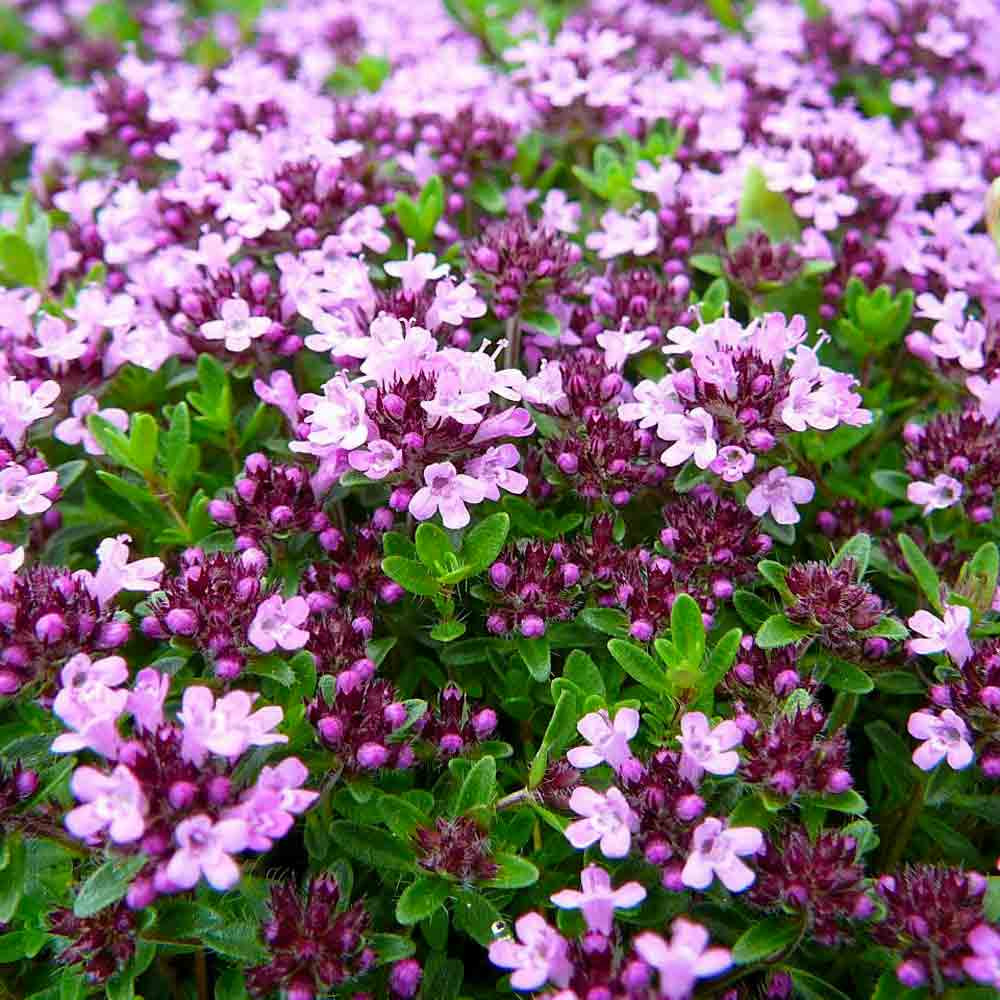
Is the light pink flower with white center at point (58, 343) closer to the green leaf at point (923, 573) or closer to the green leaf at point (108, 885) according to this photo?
the green leaf at point (108, 885)

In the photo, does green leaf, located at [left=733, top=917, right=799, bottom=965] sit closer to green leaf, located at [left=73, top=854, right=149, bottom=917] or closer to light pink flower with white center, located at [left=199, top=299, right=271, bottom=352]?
green leaf, located at [left=73, top=854, right=149, bottom=917]

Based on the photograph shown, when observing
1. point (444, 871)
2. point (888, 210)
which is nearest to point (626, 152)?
point (888, 210)

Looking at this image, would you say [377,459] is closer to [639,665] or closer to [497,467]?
[497,467]

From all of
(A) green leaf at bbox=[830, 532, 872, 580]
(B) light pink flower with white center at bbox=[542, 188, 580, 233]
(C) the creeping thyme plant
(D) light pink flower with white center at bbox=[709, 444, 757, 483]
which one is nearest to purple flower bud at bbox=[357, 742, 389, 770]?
(C) the creeping thyme plant

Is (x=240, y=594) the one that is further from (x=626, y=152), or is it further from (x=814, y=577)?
(x=626, y=152)

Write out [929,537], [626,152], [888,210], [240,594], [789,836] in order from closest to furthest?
[789,836] < [240,594] < [929,537] < [888,210] < [626,152]

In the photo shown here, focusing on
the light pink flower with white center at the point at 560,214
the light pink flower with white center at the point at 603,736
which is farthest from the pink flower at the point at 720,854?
the light pink flower with white center at the point at 560,214
